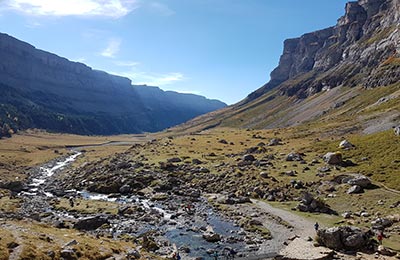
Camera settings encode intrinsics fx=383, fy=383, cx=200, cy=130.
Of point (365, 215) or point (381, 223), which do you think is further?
point (365, 215)

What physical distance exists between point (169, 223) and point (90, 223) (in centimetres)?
1196

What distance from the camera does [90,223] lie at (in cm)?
5725

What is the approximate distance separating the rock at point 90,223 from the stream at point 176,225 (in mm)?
1884

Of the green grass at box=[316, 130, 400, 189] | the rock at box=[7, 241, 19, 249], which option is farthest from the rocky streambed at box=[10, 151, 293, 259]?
the green grass at box=[316, 130, 400, 189]

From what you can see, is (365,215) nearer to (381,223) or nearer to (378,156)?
(381,223)

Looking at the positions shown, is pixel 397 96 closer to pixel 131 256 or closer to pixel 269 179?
pixel 269 179

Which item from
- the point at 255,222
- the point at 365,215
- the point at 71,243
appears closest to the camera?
the point at 71,243

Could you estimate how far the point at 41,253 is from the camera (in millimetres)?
35531

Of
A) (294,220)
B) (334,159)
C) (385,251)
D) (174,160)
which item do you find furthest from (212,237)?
(174,160)

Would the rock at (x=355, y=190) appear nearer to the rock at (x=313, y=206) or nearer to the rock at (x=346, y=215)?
the rock at (x=313, y=206)

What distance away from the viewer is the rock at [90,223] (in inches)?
2218

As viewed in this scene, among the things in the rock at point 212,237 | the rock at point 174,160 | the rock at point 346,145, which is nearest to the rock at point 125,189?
the rock at point 174,160

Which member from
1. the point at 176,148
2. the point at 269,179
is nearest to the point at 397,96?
the point at 176,148

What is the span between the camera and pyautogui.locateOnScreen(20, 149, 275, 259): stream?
47.9m
